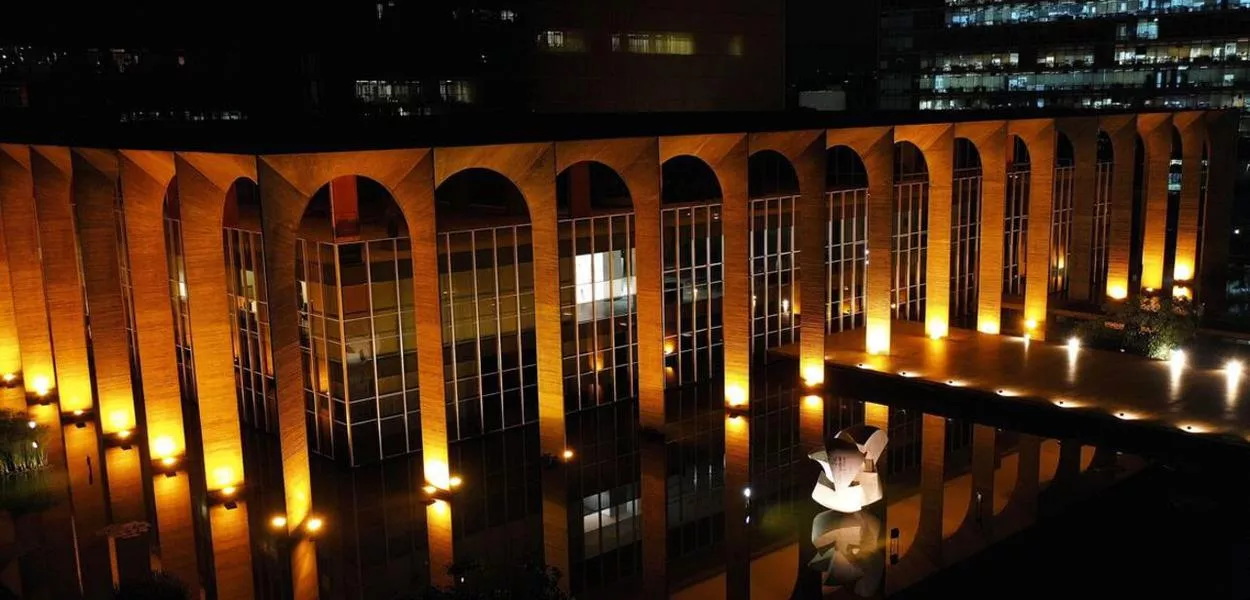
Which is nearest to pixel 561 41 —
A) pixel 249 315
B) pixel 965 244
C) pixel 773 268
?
pixel 965 244

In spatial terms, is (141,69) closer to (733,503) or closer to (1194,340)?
(733,503)

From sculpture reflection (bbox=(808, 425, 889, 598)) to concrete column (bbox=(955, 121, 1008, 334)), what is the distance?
514 inches

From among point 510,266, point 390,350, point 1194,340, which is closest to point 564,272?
point 510,266

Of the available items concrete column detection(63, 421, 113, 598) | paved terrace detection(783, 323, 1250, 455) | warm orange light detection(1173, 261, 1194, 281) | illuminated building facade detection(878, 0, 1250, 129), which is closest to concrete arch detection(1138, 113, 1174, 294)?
warm orange light detection(1173, 261, 1194, 281)

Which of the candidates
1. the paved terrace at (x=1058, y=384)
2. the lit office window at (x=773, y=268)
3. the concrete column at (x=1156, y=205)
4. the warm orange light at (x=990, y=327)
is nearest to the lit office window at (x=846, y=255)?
the lit office window at (x=773, y=268)

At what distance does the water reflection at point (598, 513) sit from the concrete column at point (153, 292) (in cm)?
114

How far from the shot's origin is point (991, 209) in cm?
3175

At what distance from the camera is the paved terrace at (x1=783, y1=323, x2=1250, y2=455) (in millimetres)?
23578

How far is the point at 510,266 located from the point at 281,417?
7.71 metres

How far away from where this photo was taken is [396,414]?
924 inches

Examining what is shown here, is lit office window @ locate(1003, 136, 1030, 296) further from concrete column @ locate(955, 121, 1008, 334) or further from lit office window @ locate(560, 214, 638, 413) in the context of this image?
lit office window @ locate(560, 214, 638, 413)

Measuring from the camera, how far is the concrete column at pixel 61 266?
24.2m

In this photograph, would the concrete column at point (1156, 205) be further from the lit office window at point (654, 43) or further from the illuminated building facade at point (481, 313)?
the lit office window at point (654, 43)

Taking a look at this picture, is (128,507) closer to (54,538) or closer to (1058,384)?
(54,538)
